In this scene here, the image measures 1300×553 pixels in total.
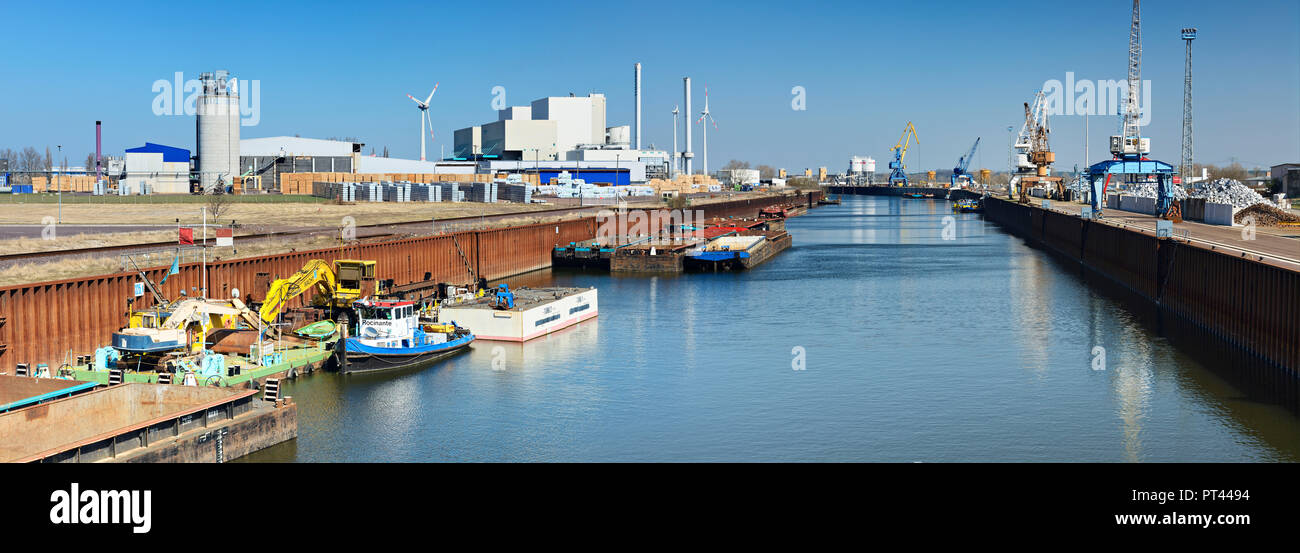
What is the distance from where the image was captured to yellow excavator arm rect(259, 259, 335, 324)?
155 ft

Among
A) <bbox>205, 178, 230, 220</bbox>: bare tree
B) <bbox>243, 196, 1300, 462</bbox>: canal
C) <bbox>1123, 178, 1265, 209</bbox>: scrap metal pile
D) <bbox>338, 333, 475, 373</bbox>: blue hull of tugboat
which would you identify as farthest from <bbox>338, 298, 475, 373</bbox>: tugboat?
<bbox>1123, 178, 1265, 209</bbox>: scrap metal pile

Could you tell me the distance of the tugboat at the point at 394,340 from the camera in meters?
43.8

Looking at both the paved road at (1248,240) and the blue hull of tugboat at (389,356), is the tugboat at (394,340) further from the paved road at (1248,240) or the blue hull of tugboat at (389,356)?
the paved road at (1248,240)

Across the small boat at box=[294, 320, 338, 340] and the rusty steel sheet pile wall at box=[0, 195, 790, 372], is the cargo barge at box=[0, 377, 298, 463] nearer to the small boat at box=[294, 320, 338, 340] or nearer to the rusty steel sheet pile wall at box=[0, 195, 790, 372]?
the rusty steel sheet pile wall at box=[0, 195, 790, 372]

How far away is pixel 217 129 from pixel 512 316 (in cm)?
13256

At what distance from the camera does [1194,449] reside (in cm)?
3312

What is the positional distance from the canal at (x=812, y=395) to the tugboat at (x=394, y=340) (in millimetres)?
773

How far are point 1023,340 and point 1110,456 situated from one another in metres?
23.9

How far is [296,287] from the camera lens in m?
49.2

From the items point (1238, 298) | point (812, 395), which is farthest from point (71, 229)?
point (1238, 298)

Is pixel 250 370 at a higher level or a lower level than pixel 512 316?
lower

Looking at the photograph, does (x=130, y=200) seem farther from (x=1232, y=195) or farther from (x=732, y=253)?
(x=1232, y=195)

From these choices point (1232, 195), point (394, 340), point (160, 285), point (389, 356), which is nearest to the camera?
point (160, 285)

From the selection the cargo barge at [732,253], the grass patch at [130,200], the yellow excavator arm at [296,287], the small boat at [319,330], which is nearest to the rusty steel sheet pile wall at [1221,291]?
the cargo barge at [732,253]
